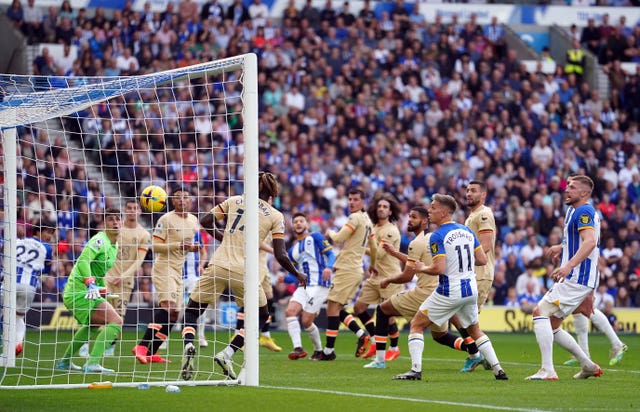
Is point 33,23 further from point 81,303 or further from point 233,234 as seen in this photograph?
point 233,234

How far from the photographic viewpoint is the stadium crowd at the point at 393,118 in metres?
28.2

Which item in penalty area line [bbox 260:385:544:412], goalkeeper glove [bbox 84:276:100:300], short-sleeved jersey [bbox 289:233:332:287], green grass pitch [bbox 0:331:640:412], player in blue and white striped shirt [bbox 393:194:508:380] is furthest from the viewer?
short-sleeved jersey [bbox 289:233:332:287]

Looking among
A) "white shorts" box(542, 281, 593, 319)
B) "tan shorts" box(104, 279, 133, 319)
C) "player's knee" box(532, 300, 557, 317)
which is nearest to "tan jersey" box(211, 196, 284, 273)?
"player's knee" box(532, 300, 557, 317)

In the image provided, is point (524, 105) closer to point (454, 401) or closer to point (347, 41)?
point (347, 41)

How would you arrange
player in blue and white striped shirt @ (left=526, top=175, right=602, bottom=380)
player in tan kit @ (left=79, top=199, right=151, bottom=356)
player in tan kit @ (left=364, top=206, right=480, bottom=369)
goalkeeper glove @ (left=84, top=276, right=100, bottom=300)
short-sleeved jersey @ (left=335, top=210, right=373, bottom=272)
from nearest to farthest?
player in blue and white striped shirt @ (left=526, top=175, right=602, bottom=380)
goalkeeper glove @ (left=84, top=276, right=100, bottom=300)
player in tan kit @ (left=364, top=206, right=480, bottom=369)
short-sleeved jersey @ (left=335, top=210, right=373, bottom=272)
player in tan kit @ (left=79, top=199, right=151, bottom=356)

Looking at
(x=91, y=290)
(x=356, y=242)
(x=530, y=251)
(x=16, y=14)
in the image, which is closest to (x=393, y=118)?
(x=530, y=251)

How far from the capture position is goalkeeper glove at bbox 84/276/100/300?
13.4 metres

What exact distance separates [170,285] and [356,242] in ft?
9.56

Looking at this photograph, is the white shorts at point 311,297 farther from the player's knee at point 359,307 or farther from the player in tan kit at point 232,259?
the player in tan kit at point 232,259

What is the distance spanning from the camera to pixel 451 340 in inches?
582

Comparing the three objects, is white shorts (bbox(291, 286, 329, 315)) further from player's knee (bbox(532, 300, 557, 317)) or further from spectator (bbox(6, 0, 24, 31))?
spectator (bbox(6, 0, 24, 31))

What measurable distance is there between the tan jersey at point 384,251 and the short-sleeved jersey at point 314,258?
3.61ft

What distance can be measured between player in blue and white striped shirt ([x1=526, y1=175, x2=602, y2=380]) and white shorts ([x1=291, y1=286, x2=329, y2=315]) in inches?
203

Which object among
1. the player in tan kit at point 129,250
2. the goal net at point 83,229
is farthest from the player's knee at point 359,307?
the player in tan kit at point 129,250
